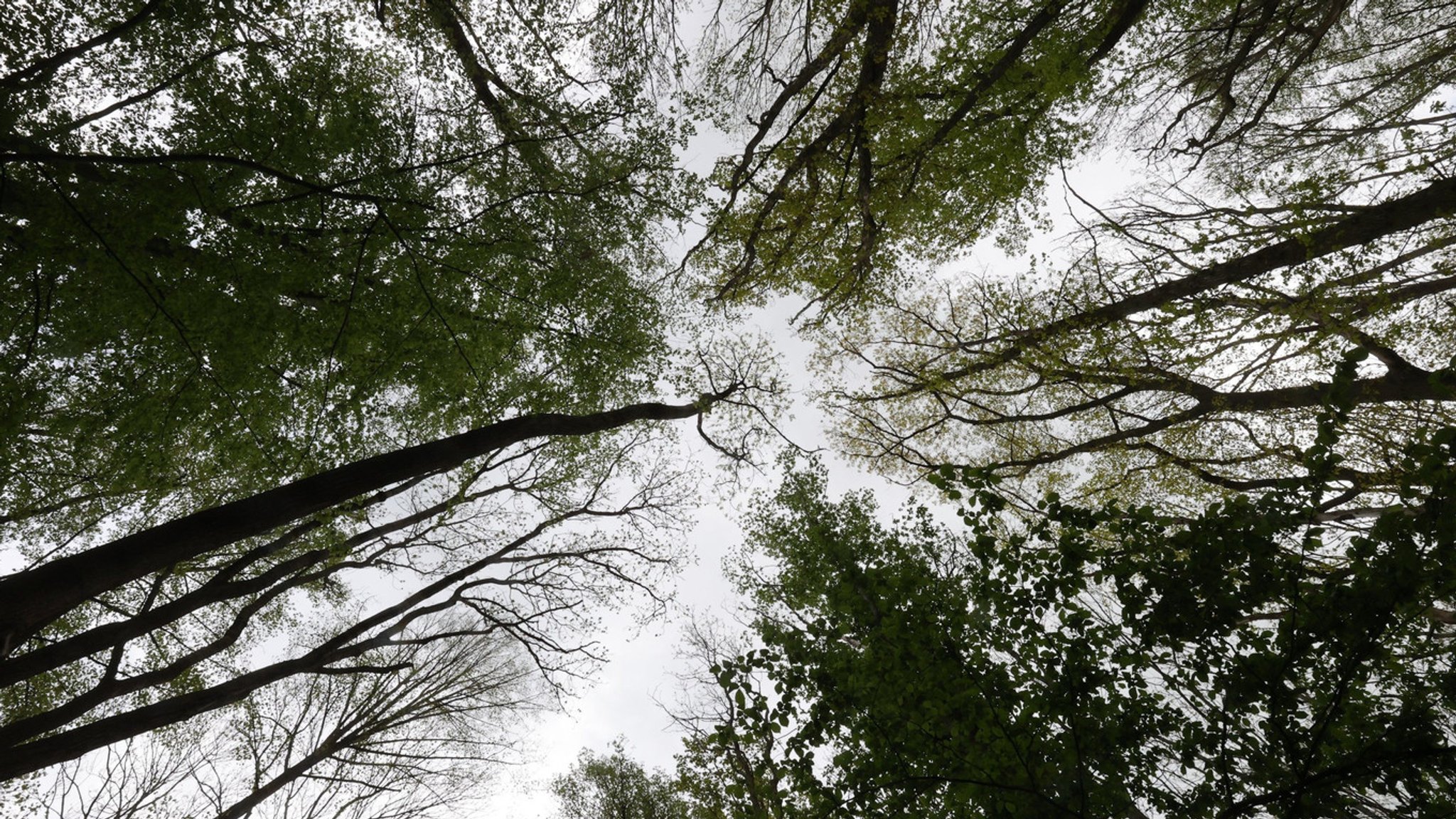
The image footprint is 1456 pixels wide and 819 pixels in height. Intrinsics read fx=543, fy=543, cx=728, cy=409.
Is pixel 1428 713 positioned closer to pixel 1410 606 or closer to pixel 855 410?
pixel 1410 606

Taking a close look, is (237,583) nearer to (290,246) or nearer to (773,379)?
(290,246)

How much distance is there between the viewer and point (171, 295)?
18.6 ft

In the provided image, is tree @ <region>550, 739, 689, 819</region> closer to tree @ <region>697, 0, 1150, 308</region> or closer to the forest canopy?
the forest canopy

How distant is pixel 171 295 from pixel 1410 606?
10.0 metres

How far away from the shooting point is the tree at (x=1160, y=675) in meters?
2.79

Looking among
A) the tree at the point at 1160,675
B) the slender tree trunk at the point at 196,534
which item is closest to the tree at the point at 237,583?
the slender tree trunk at the point at 196,534

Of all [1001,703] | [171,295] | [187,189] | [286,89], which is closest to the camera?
[1001,703]

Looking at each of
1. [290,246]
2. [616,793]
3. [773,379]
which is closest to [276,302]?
[290,246]

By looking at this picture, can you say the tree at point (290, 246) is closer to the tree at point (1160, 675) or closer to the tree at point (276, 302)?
the tree at point (276, 302)

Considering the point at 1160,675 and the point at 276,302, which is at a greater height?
the point at 276,302

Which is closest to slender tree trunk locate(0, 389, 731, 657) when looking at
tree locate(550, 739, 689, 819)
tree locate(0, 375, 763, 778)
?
tree locate(0, 375, 763, 778)

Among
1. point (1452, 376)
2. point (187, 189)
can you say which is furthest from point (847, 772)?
point (187, 189)

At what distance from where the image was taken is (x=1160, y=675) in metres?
3.52

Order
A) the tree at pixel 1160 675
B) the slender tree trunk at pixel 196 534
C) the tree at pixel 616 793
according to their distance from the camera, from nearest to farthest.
Result: 1. the tree at pixel 1160 675
2. the slender tree trunk at pixel 196 534
3. the tree at pixel 616 793
